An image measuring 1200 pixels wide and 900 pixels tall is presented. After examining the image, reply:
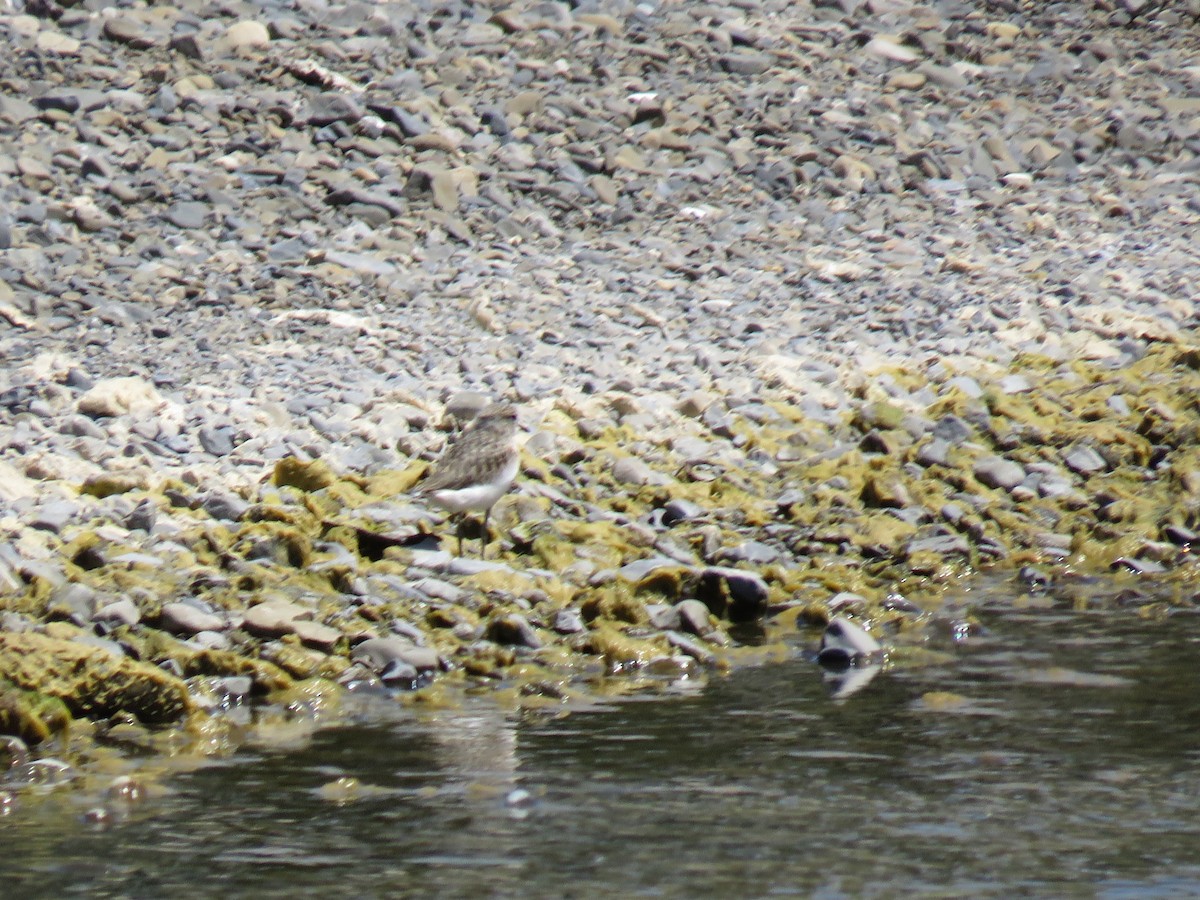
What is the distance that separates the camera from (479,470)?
10641 mm

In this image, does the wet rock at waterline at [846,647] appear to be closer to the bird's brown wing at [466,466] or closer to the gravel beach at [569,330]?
the gravel beach at [569,330]

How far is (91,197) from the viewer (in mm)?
15586

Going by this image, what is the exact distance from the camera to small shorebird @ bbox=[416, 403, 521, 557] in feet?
34.7

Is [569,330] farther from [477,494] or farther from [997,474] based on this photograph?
[477,494]

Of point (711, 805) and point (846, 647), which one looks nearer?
point (711, 805)

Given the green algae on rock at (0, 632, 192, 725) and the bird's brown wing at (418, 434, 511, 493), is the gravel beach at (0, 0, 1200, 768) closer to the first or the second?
the green algae on rock at (0, 632, 192, 725)

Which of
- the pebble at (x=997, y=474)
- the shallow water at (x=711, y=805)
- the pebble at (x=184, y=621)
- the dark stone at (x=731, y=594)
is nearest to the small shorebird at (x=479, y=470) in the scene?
the dark stone at (x=731, y=594)

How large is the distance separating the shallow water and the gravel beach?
0.80 metres

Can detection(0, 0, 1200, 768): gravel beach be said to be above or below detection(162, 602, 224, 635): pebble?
above

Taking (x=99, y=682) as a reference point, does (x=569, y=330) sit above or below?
above

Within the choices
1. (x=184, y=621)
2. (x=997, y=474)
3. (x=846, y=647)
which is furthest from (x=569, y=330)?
(x=184, y=621)

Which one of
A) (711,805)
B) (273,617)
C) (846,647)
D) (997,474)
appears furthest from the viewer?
(997,474)

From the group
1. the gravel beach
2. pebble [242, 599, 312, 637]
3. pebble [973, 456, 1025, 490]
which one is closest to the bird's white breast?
the gravel beach

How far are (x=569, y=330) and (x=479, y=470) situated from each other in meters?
3.99
